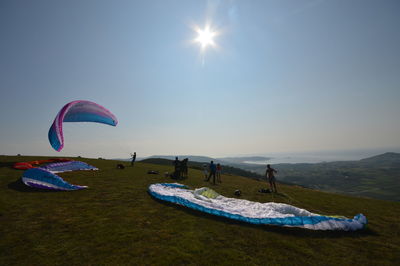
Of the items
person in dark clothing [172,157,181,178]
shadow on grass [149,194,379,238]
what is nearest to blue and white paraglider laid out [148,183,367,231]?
shadow on grass [149,194,379,238]

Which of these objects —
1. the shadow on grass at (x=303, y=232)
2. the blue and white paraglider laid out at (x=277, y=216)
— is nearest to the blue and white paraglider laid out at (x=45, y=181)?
the blue and white paraglider laid out at (x=277, y=216)

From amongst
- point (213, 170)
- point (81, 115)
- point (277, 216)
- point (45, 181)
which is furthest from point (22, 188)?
point (213, 170)

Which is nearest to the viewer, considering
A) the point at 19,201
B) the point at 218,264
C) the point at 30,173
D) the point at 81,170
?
the point at 218,264

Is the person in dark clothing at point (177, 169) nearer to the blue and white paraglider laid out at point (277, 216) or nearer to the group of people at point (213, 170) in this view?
the group of people at point (213, 170)

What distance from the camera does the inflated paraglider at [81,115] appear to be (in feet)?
58.2

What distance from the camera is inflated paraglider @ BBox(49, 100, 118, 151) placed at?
17737 millimetres

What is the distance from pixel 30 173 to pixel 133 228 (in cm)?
1037

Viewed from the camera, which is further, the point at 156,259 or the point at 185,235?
the point at 185,235

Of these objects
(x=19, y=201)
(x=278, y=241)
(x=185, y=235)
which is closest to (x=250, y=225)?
(x=278, y=241)

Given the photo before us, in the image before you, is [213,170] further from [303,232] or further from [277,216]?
[303,232]

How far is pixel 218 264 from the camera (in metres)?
4.75

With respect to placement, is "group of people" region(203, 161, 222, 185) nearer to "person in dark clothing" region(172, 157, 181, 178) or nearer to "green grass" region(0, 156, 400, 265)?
"person in dark clothing" region(172, 157, 181, 178)

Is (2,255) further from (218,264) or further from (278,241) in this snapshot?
(278,241)

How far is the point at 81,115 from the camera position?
23.8 m
